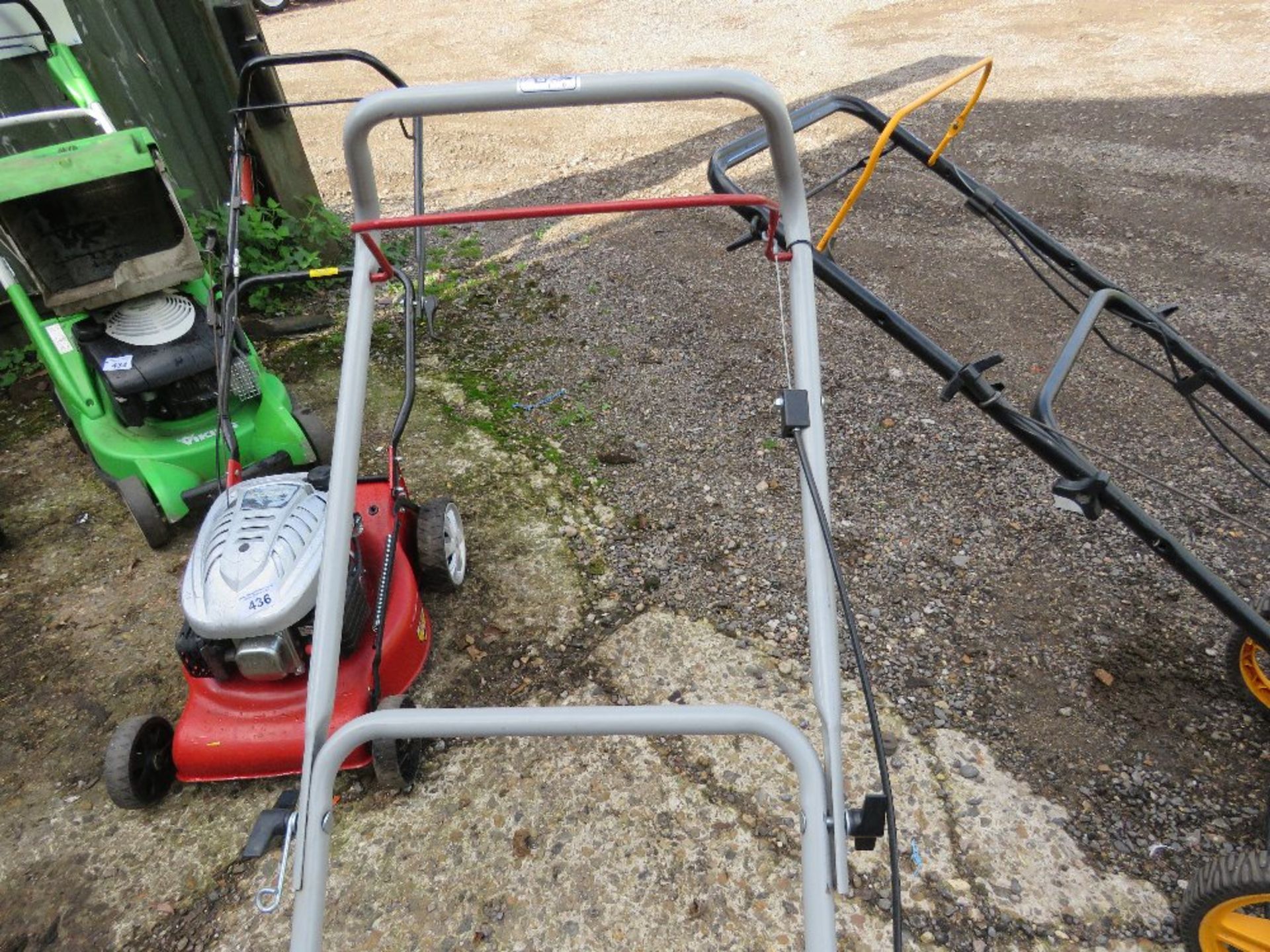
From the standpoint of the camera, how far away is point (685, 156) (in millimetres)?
5020

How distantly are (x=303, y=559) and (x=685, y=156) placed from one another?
4.04 m

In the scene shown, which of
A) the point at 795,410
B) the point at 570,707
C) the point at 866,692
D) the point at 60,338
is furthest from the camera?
the point at 60,338

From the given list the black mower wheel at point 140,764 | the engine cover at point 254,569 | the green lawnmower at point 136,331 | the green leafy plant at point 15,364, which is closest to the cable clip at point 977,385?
the engine cover at point 254,569

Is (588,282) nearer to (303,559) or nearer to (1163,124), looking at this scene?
(303,559)

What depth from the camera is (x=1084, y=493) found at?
1.36 meters

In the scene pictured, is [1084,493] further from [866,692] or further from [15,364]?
[15,364]

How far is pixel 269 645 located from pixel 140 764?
422 millimetres

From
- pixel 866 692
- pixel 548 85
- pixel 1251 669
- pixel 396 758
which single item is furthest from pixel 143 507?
pixel 1251 669

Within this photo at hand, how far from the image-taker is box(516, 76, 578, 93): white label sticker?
112cm

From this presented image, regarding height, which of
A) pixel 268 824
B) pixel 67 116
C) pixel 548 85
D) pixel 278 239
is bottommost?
pixel 278 239

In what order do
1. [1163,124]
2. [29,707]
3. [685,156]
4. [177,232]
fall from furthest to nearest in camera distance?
1. [685,156]
2. [1163,124]
3. [177,232]
4. [29,707]

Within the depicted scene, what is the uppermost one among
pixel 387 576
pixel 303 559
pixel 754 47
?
pixel 303 559

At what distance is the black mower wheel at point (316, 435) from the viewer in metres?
2.56

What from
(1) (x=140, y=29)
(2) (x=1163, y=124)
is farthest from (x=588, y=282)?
(2) (x=1163, y=124)
